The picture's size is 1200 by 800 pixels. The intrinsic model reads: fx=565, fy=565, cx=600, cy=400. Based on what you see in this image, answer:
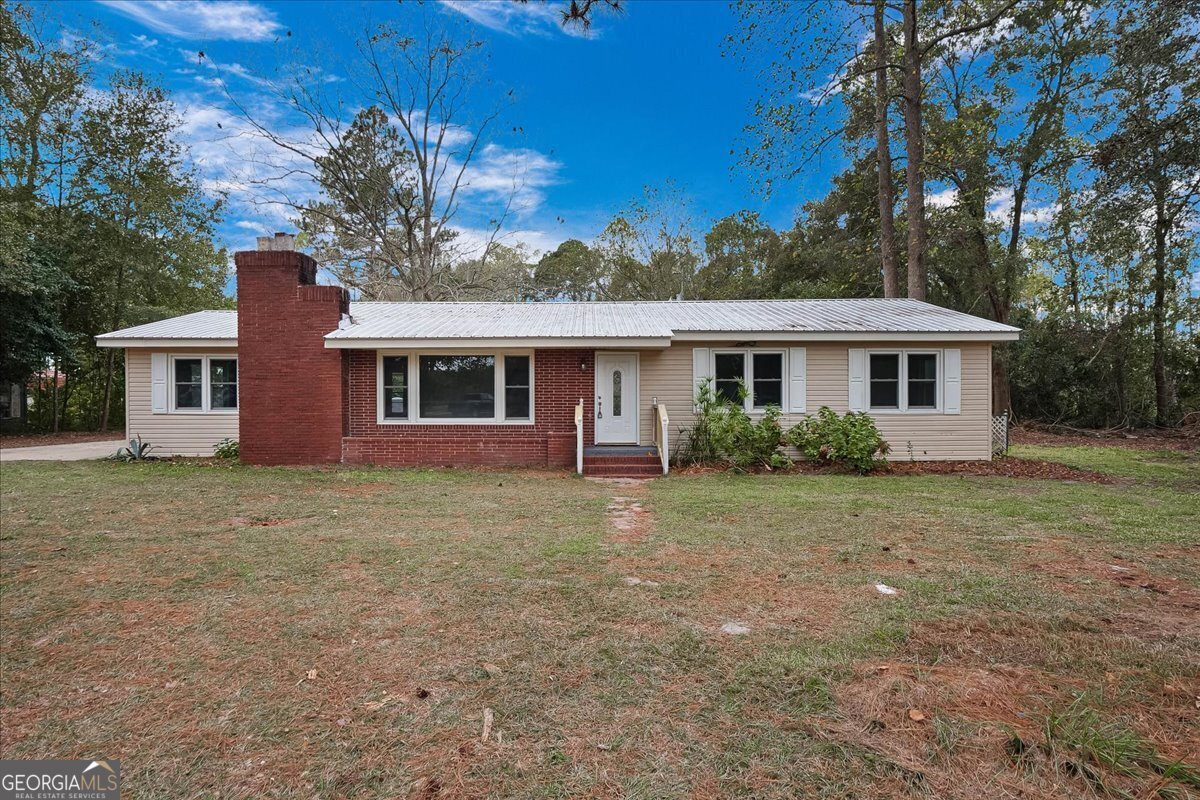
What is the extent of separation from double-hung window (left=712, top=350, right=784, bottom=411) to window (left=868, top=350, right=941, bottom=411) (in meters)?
1.98

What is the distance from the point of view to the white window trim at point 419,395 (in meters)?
11.7

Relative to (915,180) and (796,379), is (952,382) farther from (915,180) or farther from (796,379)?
(915,180)

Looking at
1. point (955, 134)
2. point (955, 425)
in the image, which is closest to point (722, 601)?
point (955, 425)

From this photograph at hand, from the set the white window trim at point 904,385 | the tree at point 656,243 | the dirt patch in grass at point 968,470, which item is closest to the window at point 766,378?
the dirt patch in grass at point 968,470

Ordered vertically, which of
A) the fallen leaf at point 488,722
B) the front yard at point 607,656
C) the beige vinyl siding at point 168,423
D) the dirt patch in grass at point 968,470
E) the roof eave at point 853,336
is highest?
the roof eave at point 853,336

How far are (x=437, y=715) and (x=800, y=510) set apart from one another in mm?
5462

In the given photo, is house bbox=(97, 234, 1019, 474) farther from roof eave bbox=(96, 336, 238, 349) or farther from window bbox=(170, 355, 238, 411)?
Result: window bbox=(170, 355, 238, 411)

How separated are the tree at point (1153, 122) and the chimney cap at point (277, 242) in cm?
1422

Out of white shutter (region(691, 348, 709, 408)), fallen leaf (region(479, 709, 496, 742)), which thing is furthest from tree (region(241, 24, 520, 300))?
fallen leaf (region(479, 709, 496, 742))

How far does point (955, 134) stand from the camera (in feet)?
54.0

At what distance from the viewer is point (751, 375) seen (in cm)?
1195

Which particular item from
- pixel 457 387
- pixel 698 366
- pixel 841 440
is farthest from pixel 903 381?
pixel 457 387

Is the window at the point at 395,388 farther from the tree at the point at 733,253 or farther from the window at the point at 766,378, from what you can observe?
the tree at the point at 733,253

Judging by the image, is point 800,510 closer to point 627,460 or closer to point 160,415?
point 627,460
